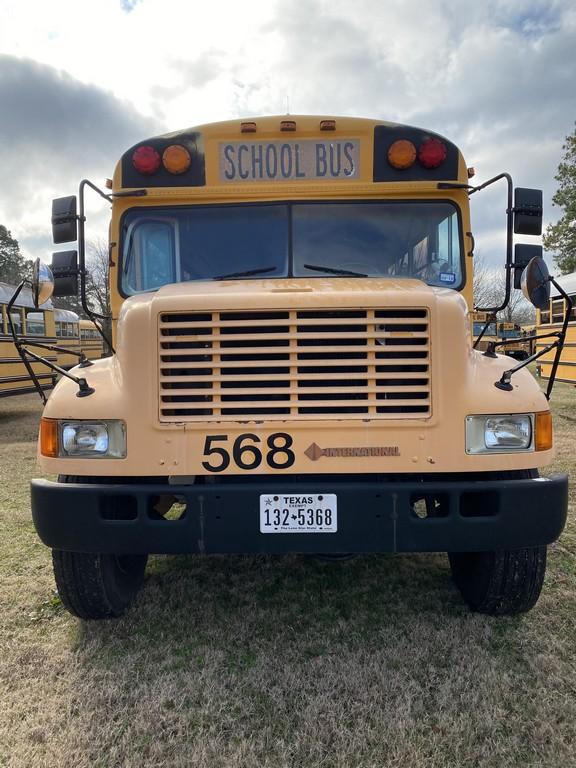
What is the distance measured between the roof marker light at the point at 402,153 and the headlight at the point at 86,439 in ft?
6.88

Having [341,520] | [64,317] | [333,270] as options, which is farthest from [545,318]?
[64,317]

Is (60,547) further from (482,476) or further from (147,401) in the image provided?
(482,476)

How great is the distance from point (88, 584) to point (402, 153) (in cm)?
283

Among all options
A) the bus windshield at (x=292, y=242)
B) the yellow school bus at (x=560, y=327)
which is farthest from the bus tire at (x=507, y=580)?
the yellow school bus at (x=560, y=327)

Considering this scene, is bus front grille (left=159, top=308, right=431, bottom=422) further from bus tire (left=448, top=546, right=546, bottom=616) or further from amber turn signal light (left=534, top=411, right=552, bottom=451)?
bus tire (left=448, top=546, right=546, bottom=616)

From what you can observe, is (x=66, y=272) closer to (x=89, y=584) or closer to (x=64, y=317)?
(x=89, y=584)

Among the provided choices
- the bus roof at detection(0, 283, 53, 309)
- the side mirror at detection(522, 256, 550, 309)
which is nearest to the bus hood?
the side mirror at detection(522, 256, 550, 309)

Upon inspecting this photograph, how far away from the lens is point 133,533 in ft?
7.55

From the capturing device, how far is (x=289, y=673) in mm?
2398

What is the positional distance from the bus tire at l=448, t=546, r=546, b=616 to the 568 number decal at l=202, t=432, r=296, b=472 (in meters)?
1.16

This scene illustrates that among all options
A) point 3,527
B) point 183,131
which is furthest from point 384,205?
point 3,527

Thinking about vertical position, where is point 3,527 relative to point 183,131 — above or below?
below

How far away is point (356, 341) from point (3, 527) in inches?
139

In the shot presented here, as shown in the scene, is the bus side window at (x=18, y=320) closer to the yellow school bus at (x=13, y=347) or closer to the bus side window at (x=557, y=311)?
the yellow school bus at (x=13, y=347)
